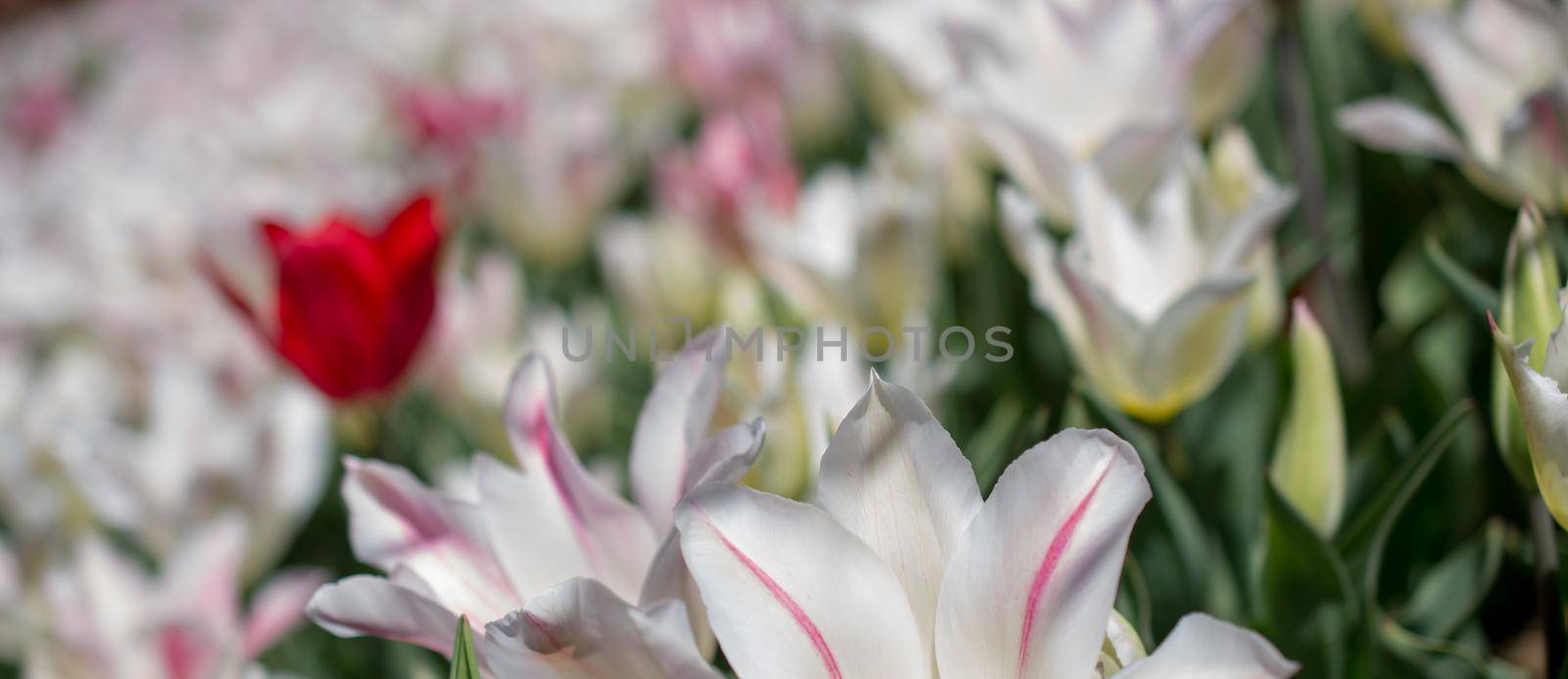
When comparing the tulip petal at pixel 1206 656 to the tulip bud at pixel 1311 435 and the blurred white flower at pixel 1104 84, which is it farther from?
the blurred white flower at pixel 1104 84

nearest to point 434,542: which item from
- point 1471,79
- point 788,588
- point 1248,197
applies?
point 788,588

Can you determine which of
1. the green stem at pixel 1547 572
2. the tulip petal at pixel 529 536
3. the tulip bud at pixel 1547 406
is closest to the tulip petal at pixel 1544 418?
the tulip bud at pixel 1547 406

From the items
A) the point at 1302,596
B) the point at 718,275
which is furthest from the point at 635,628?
the point at 718,275

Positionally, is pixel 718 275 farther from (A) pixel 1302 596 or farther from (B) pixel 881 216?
(A) pixel 1302 596

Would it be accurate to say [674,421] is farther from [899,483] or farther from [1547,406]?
[1547,406]

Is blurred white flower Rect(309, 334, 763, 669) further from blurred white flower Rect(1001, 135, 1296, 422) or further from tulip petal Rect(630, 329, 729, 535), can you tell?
blurred white flower Rect(1001, 135, 1296, 422)

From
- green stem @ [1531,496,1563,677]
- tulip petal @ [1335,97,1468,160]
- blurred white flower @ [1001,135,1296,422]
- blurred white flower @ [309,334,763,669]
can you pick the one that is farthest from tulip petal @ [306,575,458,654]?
tulip petal @ [1335,97,1468,160]
